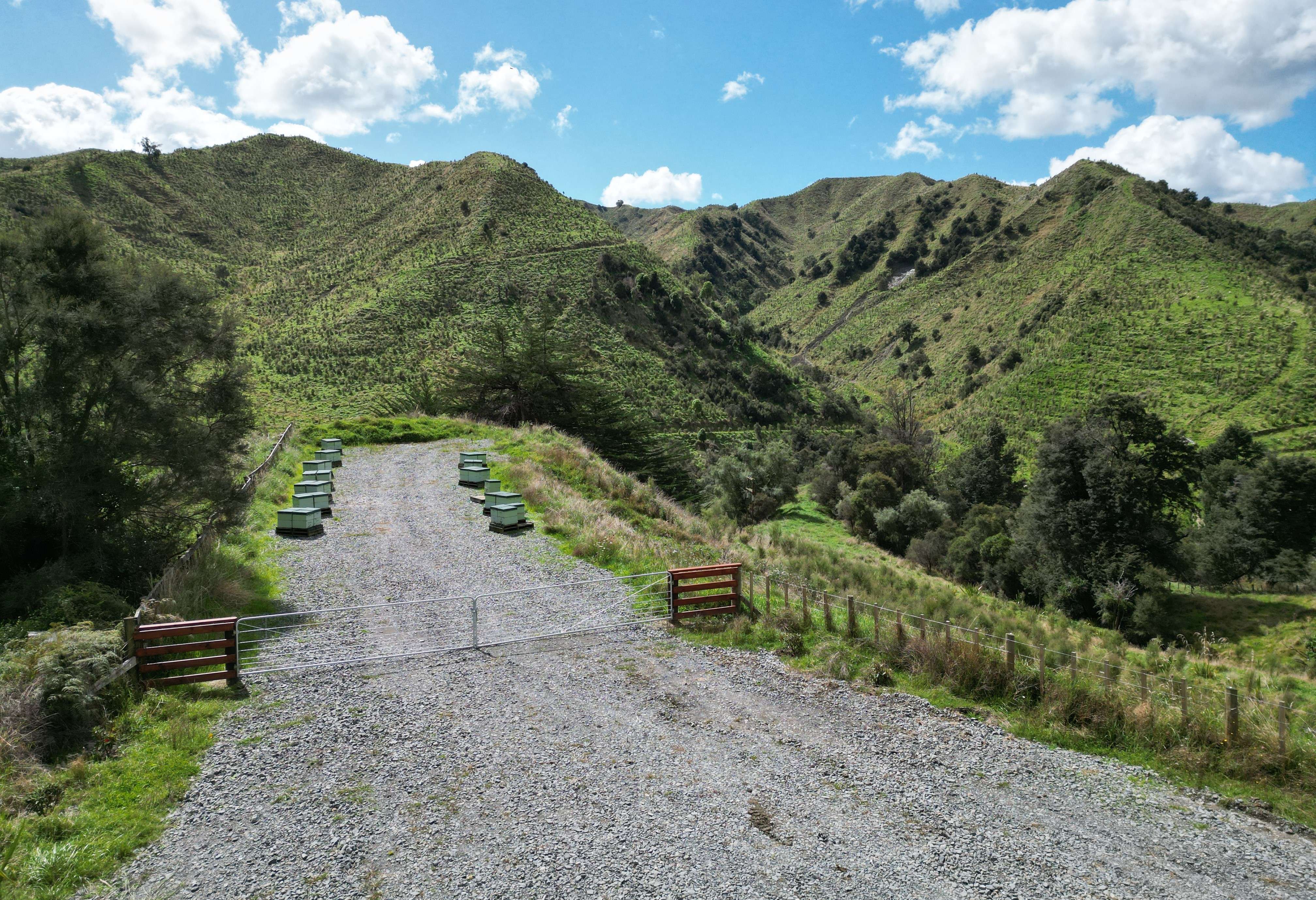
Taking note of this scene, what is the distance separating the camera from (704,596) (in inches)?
511

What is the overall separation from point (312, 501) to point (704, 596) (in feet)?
42.8

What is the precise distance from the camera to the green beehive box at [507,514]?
749 inches

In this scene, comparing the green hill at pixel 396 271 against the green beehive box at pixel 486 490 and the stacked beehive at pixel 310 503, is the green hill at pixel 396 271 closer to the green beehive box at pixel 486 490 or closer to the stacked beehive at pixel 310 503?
the green beehive box at pixel 486 490

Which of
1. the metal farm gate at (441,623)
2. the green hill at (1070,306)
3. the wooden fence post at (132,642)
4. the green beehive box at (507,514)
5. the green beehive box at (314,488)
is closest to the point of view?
the wooden fence post at (132,642)

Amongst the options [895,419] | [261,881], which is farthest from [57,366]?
[895,419]

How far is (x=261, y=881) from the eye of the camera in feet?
19.0

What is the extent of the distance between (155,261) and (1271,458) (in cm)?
4011

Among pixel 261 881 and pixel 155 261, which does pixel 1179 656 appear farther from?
pixel 155 261

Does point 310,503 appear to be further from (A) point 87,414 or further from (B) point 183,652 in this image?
(B) point 183,652

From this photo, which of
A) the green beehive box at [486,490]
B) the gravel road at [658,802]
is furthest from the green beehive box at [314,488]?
the gravel road at [658,802]

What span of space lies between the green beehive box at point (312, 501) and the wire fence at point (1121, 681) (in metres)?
13.6

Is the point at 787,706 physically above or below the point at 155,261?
below

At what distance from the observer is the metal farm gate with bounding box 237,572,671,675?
10820 millimetres

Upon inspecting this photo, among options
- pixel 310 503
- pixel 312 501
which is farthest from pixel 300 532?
pixel 312 501
